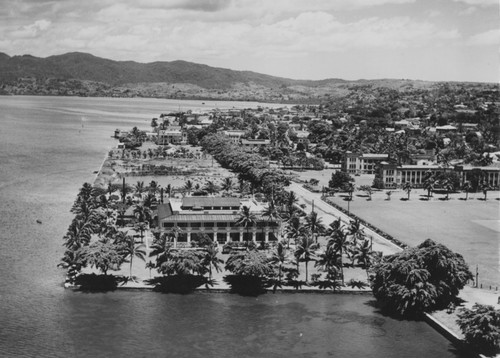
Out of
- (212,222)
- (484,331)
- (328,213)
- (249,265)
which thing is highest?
(212,222)

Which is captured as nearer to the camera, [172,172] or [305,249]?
[305,249]

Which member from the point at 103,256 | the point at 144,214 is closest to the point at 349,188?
the point at 144,214

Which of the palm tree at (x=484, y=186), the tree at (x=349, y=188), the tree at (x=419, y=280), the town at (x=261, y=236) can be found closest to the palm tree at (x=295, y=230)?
the town at (x=261, y=236)

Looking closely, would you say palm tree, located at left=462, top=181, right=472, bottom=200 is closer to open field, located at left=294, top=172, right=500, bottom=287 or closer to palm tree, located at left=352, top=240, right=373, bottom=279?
open field, located at left=294, top=172, right=500, bottom=287

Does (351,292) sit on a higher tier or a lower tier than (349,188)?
lower

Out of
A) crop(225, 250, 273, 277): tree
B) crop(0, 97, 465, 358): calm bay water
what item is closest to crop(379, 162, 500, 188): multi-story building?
crop(225, 250, 273, 277): tree

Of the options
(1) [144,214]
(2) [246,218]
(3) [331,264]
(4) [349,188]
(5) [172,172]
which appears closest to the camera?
(3) [331,264]

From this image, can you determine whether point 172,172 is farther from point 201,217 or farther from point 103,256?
point 103,256
